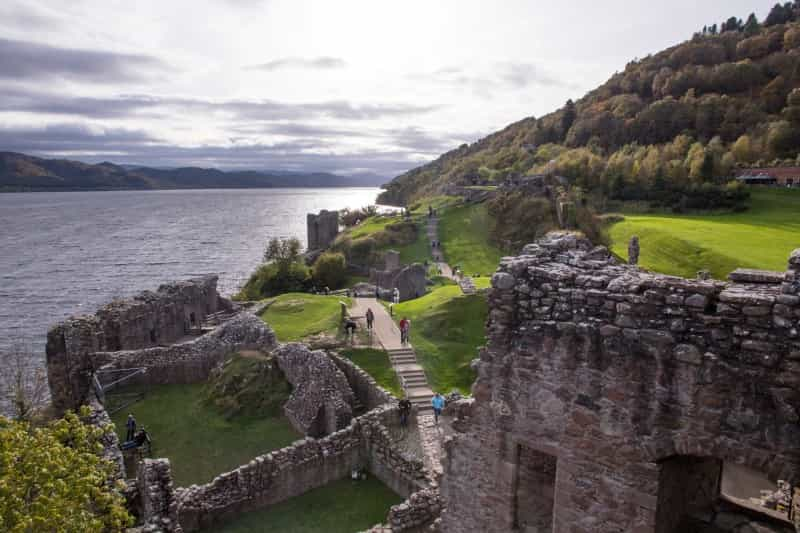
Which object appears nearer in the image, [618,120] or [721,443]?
[721,443]

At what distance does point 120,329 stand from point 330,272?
3061 cm

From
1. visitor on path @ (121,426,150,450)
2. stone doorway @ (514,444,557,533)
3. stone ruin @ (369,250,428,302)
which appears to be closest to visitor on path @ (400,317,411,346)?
visitor on path @ (121,426,150,450)

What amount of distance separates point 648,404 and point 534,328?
1915mm

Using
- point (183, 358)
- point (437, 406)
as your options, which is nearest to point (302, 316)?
point (183, 358)

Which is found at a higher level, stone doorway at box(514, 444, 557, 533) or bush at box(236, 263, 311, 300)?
stone doorway at box(514, 444, 557, 533)

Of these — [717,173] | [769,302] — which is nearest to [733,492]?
[769,302]

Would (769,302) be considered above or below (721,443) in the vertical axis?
above

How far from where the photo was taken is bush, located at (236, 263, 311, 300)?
57969 millimetres

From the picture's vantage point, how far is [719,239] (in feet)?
124

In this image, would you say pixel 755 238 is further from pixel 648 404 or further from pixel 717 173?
pixel 648 404

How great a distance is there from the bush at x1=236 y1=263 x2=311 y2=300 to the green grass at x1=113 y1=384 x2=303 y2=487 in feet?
107

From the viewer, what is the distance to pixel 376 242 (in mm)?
67812

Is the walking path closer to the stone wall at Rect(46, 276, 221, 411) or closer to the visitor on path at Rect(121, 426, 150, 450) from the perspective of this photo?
the visitor on path at Rect(121, 426, 150, 450)

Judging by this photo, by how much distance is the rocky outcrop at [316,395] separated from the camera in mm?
20812
